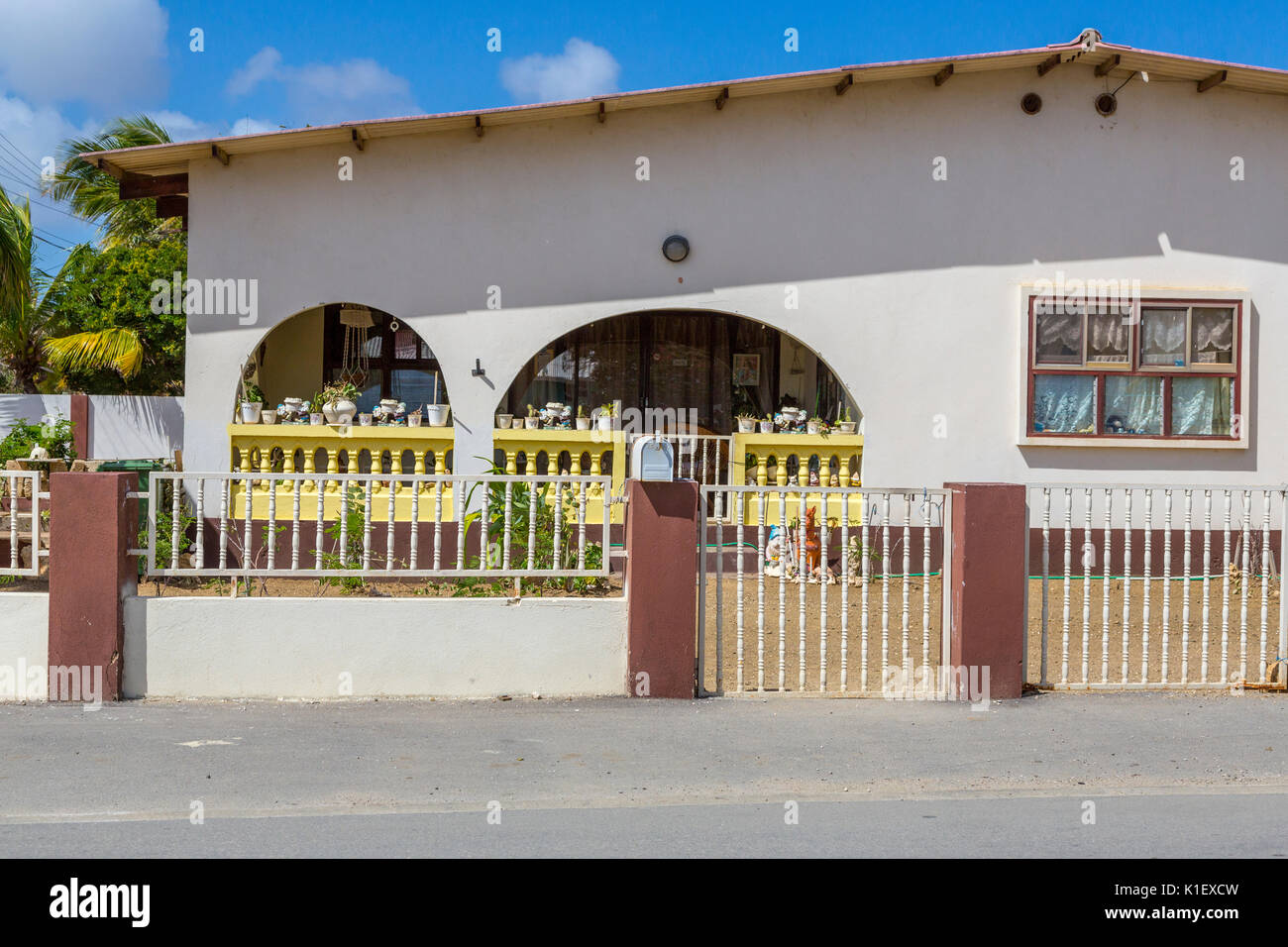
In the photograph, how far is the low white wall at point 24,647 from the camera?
7.67m

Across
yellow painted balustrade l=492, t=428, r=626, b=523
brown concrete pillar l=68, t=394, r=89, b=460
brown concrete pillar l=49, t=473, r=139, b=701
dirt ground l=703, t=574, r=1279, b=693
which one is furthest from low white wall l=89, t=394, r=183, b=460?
brown concrete pillar l=49, t=473, r=139, b=701

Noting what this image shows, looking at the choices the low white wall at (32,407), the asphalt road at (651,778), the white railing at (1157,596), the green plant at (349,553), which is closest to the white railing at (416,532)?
the green plant at (349,553)

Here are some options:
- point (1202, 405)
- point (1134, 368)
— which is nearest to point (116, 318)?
point (1134, 368)

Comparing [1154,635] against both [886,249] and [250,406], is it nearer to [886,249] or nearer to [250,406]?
[886,249]

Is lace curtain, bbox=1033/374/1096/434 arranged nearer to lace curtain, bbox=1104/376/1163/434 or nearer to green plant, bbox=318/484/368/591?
lace curtain, bbox=1104/376/1163/434

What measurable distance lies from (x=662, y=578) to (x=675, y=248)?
230 inches

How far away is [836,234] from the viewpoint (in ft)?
42.5

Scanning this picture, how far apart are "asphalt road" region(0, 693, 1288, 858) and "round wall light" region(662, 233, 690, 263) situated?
242 inches

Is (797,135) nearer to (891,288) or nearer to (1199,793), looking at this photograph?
(891,288)

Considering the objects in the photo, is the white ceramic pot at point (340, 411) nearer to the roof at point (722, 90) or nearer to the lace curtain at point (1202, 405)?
the roof at point (722, 90)

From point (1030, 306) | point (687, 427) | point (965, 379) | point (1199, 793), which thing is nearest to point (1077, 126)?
point (1030, 306)

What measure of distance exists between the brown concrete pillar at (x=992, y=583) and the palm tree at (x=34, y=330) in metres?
10.7

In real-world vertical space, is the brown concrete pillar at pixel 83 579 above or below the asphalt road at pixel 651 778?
above

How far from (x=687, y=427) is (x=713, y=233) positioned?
Answer: 11.2 ft
